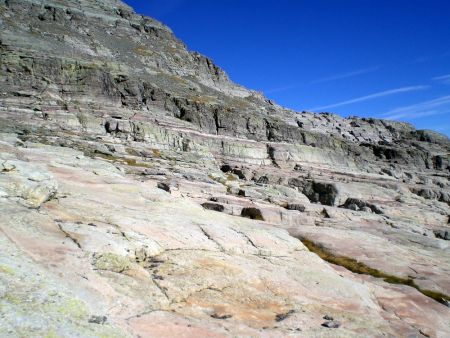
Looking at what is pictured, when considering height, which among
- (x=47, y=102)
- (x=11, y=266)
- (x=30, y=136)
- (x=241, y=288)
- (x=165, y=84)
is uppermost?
(x=165, y=84)

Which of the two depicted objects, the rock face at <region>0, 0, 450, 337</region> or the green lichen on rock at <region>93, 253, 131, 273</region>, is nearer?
the rock face at <region>0, 0, 450, 337</region>

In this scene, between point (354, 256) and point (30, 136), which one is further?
point (30, 136)

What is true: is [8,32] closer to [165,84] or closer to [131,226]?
[165,84]

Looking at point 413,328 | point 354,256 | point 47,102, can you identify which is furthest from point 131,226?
point 47,102

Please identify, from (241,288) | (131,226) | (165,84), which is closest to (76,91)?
(165,84)

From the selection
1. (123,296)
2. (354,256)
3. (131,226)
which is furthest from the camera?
(354,256)

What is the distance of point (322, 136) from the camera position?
113m

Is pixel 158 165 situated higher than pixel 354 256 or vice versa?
pixel 158 165

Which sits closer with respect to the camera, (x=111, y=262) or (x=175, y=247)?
(x=111, y=262)

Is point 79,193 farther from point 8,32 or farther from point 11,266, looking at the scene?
point 8,32

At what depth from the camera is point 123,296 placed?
11.4 m

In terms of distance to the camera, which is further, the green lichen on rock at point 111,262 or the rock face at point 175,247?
the green lichen on rock at point 111,262

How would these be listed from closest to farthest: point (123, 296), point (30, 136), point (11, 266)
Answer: point (11, 266) < point (123, 296) < point (30, 136)

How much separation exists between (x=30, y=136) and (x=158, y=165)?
1735 cm
